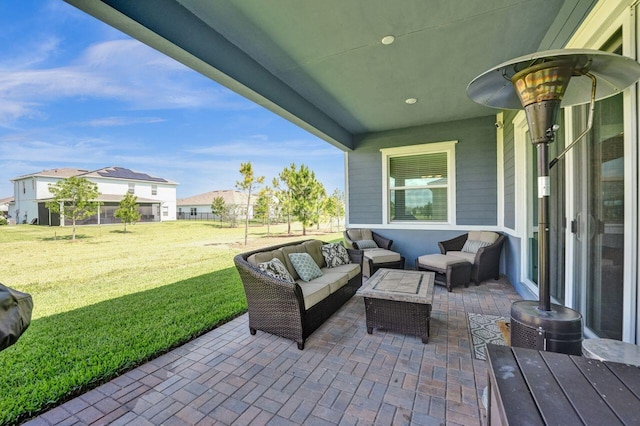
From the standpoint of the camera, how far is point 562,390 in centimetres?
84

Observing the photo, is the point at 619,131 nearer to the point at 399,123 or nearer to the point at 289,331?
the point at 289,331

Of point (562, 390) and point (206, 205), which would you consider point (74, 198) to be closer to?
point (562, 390)

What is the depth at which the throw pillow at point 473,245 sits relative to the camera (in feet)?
15.6

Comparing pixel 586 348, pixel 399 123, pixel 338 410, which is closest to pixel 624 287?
pixel 586 348

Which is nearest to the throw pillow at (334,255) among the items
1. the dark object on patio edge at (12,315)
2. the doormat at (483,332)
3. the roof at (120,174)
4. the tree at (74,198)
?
the doormat at (483,332)

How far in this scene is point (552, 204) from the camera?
2557 millimetres

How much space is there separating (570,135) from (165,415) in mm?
3728

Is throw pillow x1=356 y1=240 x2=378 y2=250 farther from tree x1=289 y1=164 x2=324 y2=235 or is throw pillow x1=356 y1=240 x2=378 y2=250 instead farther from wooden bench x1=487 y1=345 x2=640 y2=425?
tree x1=289 y1=164 x2=324 y2=235

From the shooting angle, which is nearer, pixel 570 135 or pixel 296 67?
pixel 570 135

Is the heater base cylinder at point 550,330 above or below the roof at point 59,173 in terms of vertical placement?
below

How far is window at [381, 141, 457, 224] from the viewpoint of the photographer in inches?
A: 217


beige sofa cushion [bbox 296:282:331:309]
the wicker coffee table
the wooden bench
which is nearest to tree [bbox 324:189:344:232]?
beige sofa cushion [bbox 296:282:331:309]

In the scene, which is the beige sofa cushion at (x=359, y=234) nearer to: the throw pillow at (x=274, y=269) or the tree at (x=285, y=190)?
the throw pillow at (x=274, y=269)

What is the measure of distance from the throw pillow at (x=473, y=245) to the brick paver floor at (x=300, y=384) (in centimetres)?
241
